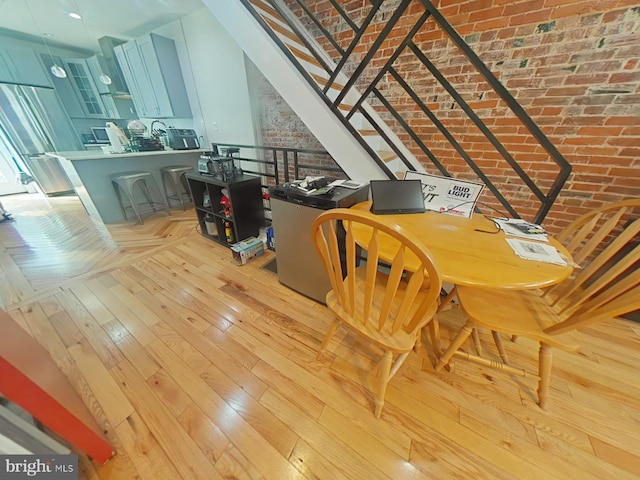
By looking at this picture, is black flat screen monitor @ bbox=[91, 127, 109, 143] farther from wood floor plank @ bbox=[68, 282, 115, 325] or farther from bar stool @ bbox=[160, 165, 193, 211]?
wood floor plank @ bbox=[68, 282, 115, 325]

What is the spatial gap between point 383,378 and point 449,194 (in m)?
1.05

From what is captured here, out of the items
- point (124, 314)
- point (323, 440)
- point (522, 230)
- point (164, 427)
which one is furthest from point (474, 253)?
point (124, 314)

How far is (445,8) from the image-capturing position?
1.76 meters

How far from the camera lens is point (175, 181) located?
10.1 feet

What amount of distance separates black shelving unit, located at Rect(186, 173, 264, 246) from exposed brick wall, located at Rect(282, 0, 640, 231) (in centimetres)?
184

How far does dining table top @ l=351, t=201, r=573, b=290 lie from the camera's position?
745 millimetres

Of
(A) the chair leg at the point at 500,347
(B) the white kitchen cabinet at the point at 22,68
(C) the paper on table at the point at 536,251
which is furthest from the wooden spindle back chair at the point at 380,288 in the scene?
(B) the white kitchen cabinet at the point at 22,68

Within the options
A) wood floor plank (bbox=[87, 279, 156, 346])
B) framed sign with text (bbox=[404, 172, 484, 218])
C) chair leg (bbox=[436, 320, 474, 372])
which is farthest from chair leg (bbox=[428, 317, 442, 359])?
wood floor plank (bbox=[87, 279, 156, 346])

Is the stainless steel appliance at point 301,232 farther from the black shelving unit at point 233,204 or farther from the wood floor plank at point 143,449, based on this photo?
the wood floor plank at point 143,449

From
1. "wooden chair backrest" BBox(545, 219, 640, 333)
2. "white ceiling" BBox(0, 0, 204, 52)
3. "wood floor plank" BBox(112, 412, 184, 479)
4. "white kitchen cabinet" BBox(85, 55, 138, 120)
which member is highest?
"white ceiling" BBox(0, 0, 204, 52)

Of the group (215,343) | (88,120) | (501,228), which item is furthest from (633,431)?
(88,120)

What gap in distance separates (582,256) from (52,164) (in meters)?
6.53

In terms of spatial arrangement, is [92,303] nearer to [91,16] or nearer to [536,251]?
[536,251]

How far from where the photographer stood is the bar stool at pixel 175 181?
9.85 feet
